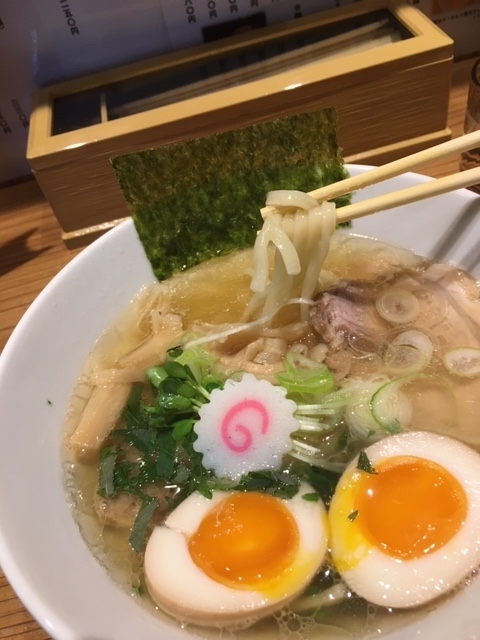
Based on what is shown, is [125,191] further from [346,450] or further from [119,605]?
[119,605]

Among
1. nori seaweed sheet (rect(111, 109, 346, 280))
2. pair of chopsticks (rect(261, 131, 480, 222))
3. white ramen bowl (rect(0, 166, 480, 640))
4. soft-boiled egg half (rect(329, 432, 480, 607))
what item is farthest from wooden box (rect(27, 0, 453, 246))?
soft-boiled egg half (rect(329, 432, 480, 607))

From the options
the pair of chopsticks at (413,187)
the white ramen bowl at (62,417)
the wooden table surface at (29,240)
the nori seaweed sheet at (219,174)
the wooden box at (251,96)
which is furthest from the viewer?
the wooden table surface at (29,240)

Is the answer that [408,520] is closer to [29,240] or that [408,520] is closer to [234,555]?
[234,555]

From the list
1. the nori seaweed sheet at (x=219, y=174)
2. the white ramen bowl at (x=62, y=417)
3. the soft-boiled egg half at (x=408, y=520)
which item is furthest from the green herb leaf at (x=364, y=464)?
the nori seaweed sheet at (x=219, y=174)

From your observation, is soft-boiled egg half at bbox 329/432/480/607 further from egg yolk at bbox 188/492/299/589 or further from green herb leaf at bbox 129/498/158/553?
green herb leaf at bbox 129/498/158/553

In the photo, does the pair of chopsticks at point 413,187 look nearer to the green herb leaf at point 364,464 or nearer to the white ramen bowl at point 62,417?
the white ramen bowl at point 62,417

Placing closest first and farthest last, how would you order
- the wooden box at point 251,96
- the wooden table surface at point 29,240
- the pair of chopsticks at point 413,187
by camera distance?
1. the pair of chopsticks at point 413,187
2. the wooden box at point 251,96
3. the wooden table surface at point 29,240
